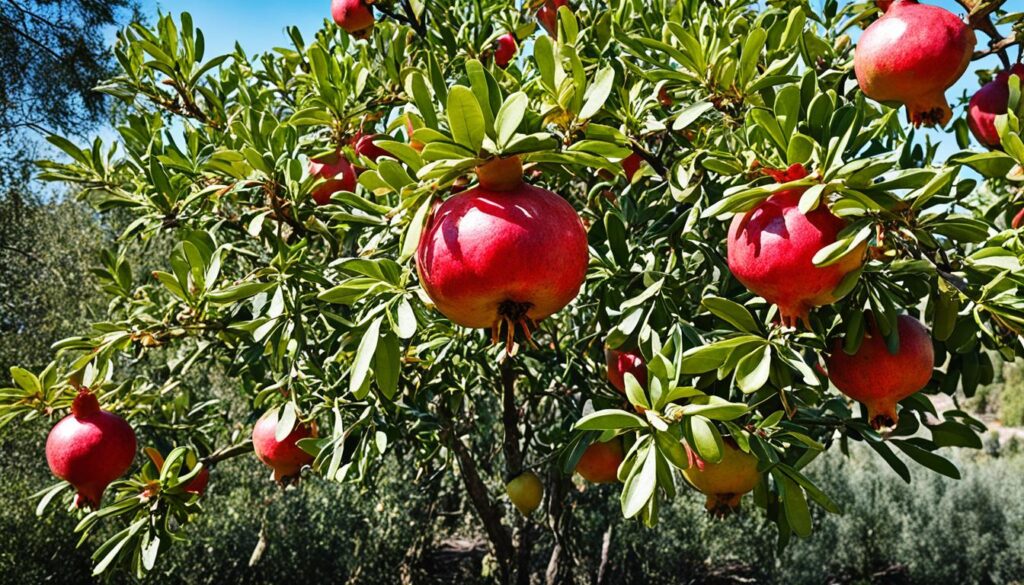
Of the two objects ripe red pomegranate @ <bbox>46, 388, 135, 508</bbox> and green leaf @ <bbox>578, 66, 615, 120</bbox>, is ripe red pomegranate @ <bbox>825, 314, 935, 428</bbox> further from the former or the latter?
ripe red pomegranate @ <bbox>46, 388, 135, 508</bbox>

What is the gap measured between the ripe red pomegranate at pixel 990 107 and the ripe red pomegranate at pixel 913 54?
1.20 feet

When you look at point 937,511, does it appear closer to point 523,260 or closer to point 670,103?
point 670,103

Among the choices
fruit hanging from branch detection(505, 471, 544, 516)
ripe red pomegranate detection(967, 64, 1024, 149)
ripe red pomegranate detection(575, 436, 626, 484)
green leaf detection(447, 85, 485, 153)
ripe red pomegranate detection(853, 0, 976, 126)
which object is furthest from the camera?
fruit hanging from branch detection(505, 471, 544, 516)

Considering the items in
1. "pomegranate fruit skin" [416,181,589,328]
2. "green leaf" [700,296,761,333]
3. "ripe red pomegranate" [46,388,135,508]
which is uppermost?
"pomegranate fruit skin" [416,181,589,328]

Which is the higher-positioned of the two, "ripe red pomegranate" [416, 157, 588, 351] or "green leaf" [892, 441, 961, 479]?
"ripe red pomegranate" [416, 157, 588, 351]

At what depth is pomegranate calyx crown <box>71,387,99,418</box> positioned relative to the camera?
5.57 feet

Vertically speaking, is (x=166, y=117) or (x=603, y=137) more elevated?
(x=166, y=117)

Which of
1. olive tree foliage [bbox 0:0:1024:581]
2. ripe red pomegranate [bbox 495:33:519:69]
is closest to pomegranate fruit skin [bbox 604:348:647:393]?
olive tree foliage [bbox 0:0:1024:581]

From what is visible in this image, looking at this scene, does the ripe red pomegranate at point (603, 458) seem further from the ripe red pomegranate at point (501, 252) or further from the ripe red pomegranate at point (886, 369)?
the ripe red pomegranate at point (501, 252)

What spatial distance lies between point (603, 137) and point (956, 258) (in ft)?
2.01

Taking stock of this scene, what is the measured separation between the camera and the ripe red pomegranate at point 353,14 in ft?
6.93

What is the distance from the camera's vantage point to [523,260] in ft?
2.46

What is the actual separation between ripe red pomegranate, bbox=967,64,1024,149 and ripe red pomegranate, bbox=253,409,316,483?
1.70 metres

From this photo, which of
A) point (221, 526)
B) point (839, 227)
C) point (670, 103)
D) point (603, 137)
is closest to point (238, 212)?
point (670, 103)
